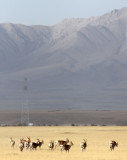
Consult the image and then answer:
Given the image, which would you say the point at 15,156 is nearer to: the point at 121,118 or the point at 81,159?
the point at 81,159

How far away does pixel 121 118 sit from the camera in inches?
3789

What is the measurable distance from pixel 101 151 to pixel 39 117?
6108cm

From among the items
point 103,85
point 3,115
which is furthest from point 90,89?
point 3,115

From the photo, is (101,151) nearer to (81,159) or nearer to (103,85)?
(81,159)

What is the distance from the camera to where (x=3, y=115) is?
99688 millimetres

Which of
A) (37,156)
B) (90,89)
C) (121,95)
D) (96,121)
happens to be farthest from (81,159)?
(90,89)

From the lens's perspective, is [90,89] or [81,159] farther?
[90,89]

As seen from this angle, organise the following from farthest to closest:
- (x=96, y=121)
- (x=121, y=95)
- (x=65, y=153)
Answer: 1. (x=121, y=95)
2. (x=96, y=121)
3. (x=65, y=153)

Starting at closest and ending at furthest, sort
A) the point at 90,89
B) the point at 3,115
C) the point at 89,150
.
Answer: the point at 89,150 < the point at 3,115 < the point at 90,89

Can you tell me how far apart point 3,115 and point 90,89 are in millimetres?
88288

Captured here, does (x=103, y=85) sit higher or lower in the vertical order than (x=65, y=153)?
higher

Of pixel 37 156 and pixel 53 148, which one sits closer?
pixel 37 156

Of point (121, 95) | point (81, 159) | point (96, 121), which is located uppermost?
point (121, 95)

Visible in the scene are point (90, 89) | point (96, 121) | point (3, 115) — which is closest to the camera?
point (96, 121)
